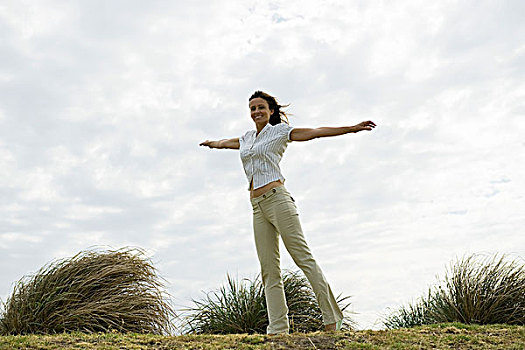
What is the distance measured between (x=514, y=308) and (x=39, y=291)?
210 inches

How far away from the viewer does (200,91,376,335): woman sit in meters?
4.81

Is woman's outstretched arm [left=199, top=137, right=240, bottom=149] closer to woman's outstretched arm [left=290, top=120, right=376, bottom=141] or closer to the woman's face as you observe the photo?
the woman's face

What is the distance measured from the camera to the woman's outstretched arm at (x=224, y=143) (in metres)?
5.56

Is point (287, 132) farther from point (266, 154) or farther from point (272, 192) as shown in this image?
point (272, 192)

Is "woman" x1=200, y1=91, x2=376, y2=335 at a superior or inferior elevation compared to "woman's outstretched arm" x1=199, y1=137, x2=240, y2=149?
inferior

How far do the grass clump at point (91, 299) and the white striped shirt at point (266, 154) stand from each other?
215 cm

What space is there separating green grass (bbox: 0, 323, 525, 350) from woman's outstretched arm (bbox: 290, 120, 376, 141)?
1.67m

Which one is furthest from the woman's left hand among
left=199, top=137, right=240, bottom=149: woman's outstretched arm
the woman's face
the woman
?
left=199, top=137, right=240, bottom=149: woman's outstretched arm

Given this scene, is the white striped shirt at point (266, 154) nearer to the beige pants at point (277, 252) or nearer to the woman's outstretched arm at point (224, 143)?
the beige pants at point (277, 252)

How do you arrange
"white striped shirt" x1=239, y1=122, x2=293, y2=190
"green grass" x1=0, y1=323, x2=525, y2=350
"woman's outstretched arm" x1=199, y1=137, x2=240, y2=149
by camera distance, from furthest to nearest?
"woman's outstretched arm" x1=199, y1=137, x2=240, y2=149 → "white striped shirt" x1=239, y1=122, x2=293, y2=190 → "green grass" x1=0, y1=323, x2=525, y2=350

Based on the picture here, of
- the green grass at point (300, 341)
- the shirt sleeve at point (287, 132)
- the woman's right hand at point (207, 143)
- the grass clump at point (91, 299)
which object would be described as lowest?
the green grass at point (300, 341)

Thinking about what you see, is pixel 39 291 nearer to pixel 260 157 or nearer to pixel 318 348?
pixel 260 157

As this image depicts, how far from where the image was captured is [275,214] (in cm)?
481

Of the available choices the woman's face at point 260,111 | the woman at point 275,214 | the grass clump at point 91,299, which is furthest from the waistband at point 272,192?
→ the grass clump at point 91,299
